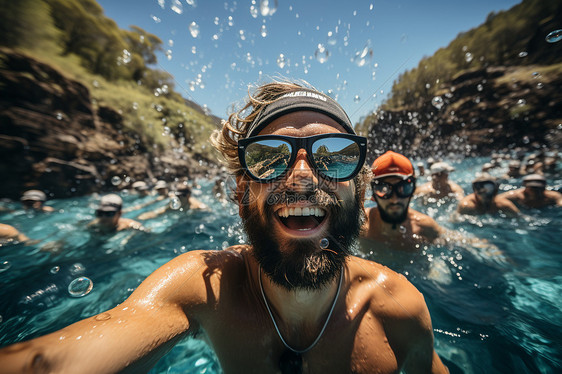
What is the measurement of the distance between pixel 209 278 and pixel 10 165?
14183mm

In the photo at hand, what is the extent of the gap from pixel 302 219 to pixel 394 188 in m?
3.25

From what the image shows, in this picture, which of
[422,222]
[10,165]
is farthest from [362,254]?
[10,165]

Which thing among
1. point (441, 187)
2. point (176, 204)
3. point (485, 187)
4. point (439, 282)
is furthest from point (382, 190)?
point (176, 204)

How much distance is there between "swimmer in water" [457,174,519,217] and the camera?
611cm

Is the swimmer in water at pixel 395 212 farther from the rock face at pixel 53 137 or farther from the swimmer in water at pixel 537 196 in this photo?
the rock face at pixel 53 137

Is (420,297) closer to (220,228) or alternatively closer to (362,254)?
(362,254)

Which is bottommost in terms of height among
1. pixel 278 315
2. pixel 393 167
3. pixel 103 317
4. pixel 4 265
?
pixel 4 265

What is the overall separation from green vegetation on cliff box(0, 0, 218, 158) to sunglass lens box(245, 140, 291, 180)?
1263 cm

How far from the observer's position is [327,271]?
1.48m

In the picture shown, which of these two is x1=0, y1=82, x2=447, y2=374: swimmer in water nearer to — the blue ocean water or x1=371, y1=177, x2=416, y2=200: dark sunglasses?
the blue ocean water

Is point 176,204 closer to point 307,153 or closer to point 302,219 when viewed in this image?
point 302,219

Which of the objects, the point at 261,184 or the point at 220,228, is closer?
the point at 261,184

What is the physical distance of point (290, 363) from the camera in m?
1.52

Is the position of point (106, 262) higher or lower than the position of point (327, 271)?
lower
